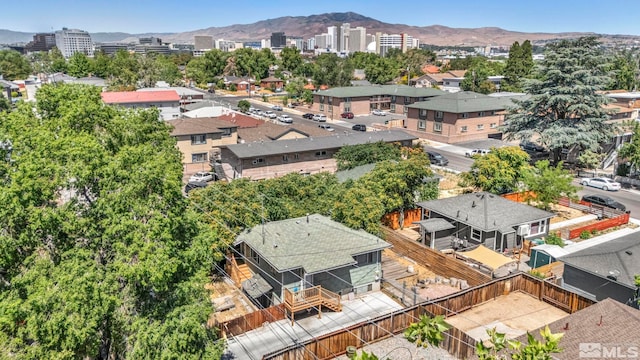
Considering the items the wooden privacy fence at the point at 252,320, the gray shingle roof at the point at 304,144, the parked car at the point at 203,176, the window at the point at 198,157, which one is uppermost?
the gray shingle roof at the point at 304,144

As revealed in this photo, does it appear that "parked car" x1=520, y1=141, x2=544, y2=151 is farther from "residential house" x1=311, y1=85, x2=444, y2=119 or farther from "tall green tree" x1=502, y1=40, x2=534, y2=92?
"tall green tree" x1=502, y1=40, x2=534, y2=92

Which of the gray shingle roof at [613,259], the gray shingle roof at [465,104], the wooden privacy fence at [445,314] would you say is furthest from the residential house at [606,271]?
the gray shingle roof at [465,104]

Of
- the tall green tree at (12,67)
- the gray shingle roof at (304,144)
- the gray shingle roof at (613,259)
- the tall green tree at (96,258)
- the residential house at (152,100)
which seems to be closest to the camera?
the tall green tree at (96,258)

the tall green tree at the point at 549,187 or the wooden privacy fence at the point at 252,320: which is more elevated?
the tall green tree at the point at 549,187

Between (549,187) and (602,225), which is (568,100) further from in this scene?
(602,225)

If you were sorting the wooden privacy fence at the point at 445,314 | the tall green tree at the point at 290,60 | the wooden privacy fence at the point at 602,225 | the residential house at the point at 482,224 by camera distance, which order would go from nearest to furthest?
the wooden privacy fence at the point at 445,314 < the residential house at the point at 482,224 < the wooden privacy fence at the point at 602,225 < the tall green tree at the point at 290,60

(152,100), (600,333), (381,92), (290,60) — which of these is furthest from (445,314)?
(290,60)

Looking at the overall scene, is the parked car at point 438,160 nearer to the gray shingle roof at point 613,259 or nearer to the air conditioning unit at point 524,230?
the air conditioning unit at point 524,230
